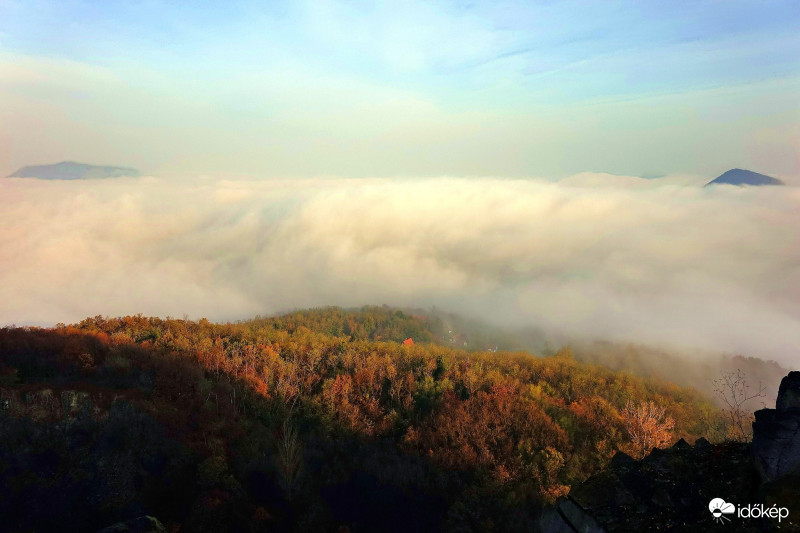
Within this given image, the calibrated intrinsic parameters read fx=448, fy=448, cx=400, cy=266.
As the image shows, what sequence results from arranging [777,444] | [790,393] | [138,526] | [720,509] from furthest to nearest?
[138,526] → [790,393] → [720,509] → [777,444]

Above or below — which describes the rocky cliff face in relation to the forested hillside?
above

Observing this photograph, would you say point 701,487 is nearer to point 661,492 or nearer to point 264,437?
point 661,492

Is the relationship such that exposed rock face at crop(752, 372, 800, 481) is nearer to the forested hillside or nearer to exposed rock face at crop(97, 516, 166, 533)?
exposed rock face at crop(97, 516, 166, 533)

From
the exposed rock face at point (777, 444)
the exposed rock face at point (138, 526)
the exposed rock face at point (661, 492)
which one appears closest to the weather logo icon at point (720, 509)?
the exposed rock face at point (661, 492)

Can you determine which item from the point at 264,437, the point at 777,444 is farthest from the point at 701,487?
the point at 264,437

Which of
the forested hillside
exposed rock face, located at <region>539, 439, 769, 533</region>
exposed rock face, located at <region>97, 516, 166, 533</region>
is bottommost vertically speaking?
the forested hillside

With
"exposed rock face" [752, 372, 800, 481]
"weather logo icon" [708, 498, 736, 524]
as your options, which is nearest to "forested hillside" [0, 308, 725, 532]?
"weather logo icon" [708, 498, 736, 524]
